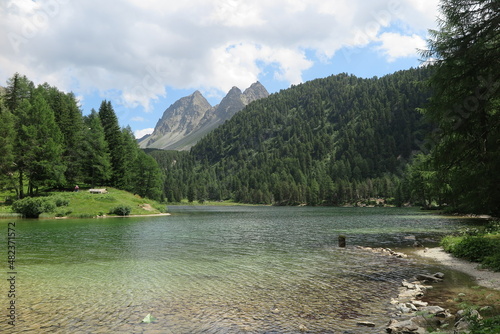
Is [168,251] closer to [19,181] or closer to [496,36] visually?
[496,36]

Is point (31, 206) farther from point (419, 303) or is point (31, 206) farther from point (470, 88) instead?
point (470, 88)

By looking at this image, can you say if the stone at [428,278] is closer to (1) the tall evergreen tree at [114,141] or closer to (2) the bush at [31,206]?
(2) the bush at [31,206]

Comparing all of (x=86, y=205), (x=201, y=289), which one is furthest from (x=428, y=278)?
(x=86, y=205)

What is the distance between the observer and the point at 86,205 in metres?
73.4

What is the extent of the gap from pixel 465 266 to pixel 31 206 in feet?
242

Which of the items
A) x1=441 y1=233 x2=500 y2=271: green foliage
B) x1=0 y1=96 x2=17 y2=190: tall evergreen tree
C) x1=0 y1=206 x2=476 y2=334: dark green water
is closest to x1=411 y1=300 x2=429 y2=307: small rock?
x1=0 y1=206 x2=476 y2=334: dark green water

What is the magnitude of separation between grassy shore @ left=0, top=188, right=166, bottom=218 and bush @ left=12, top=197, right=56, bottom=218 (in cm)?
124

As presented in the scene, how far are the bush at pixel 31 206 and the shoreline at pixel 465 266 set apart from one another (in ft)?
228

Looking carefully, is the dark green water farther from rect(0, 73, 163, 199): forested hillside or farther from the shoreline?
rect(0, 73, 163, 199): forested hillside

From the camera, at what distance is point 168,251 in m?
30.4

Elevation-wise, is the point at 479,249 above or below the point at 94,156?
below

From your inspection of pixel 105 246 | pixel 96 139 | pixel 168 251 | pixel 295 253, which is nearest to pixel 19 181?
pixel 96 139

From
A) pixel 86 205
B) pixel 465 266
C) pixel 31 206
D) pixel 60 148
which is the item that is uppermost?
pixel 60 148

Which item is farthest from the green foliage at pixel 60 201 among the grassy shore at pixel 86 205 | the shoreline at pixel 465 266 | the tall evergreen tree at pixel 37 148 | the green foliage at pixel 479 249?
the green foliage at pixel 479 249
